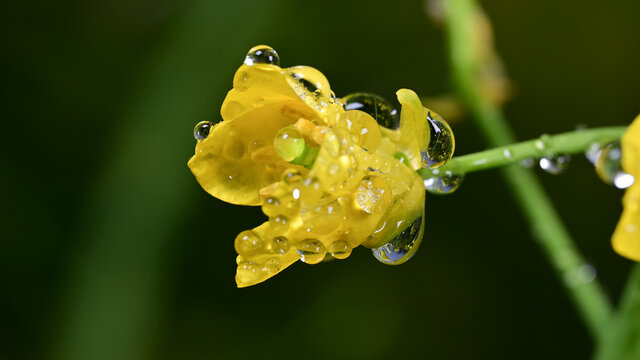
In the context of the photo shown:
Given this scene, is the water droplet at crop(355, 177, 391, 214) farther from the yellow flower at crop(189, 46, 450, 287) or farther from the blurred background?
the blurred background

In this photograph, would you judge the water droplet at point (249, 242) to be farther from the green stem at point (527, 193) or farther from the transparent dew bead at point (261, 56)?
the green stem at point (527, 193)

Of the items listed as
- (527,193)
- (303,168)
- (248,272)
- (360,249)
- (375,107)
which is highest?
(360,249)

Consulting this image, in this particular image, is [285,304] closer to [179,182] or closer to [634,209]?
[179,182]

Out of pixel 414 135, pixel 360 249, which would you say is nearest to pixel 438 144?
pixel 414 135

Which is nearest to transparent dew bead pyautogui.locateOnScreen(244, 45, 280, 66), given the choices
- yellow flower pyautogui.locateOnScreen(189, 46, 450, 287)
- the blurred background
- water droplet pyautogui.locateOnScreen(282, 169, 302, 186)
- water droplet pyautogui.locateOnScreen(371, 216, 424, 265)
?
yellow flower pyautogui.locateOnScreen(189, 46, 450, 287)

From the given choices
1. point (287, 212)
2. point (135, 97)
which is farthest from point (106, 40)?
point (287, 212)

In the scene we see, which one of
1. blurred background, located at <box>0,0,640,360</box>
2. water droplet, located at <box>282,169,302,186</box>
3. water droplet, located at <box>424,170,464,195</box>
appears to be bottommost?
water droplet, located at <box>282,169,302,186</box>

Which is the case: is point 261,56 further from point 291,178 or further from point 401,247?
point 401,247
